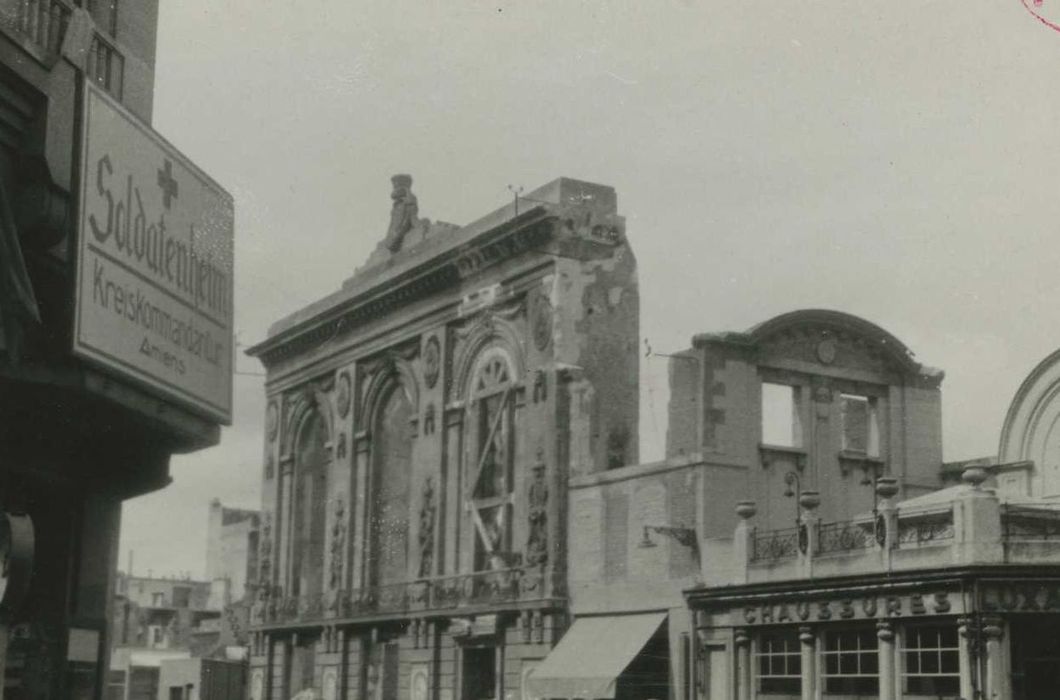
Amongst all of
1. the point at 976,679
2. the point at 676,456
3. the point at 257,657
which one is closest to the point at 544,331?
the point at 676,456

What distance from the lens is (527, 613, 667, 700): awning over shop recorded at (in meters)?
28.8

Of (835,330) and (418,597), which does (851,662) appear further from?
(418,597)

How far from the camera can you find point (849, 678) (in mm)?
24531

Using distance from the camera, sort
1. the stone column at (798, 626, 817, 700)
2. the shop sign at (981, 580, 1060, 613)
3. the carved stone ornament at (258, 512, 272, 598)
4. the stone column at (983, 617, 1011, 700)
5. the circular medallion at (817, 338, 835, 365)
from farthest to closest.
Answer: the carved stone ornament at (258, 512, 272, 598)
the circular medallion at (817, 338, 835, 365)
the stone column at (798, 626, 817, 700)
the shop sign at (981, 580, 1060, 613)
the stone column at (983, 617, 1011, 700)

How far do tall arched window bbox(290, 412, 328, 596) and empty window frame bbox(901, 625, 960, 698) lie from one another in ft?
82.2

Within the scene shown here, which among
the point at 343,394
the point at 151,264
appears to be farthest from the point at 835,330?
the point at 151,264

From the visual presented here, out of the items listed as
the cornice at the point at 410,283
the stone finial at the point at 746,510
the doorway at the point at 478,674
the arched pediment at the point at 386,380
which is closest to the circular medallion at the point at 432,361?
the arched pediment at the point at 386,380

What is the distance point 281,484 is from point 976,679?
29212 millimetres

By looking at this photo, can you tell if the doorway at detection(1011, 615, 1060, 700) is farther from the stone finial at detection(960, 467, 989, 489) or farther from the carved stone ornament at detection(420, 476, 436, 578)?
the carved stone ornament at detection(420, 476, 436, 578)

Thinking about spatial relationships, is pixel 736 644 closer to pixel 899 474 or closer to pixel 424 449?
pixel 899 474

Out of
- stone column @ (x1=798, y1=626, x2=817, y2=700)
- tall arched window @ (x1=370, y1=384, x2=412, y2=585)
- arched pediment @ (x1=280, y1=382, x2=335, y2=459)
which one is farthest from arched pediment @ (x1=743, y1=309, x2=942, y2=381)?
arched pediment @ (x1=280, y1=382, x2=335, y2=459)

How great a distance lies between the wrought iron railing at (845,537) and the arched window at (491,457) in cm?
1045

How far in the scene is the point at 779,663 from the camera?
26.1m

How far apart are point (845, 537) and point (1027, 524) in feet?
9.92
